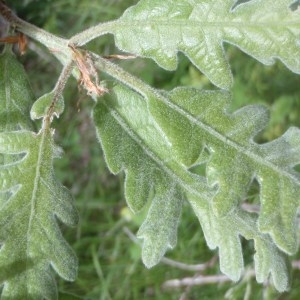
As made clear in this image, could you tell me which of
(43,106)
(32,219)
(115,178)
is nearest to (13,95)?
(43,106)

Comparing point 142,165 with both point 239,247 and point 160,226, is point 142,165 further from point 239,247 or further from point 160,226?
point 239,247

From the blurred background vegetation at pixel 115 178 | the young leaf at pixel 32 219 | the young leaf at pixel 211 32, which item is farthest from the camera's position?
the blurred background vegetation at pixel 115 178

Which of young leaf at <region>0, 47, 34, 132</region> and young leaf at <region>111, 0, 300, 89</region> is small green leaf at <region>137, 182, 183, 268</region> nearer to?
young leaf at <region>111, 0, 300, 89</region>

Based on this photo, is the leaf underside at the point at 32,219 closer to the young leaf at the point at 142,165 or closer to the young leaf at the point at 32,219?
the young leaf at the point at 32,219

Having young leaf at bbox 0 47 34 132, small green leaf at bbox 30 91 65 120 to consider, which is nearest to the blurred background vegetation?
young leaf at bbox 0 47 34 132

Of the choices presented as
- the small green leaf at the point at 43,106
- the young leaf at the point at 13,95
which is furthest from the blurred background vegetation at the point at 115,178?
the small green leaf at the point at 43,106
